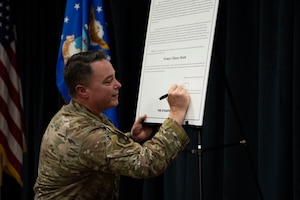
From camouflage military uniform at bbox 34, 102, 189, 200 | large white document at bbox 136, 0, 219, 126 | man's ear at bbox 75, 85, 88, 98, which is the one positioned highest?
large white document at bbox 136, 0, 219, 126

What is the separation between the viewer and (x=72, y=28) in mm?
3217

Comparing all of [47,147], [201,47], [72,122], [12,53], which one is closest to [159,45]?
[201,47]

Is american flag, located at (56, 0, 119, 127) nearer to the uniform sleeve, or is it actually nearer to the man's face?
the man's face

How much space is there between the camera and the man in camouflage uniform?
1.72 m

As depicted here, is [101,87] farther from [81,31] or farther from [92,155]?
[81,31]

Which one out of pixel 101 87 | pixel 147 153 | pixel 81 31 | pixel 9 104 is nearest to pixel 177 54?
pixel 101 87

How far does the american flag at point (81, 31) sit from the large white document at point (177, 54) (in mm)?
1149

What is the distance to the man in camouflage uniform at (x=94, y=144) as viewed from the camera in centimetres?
172

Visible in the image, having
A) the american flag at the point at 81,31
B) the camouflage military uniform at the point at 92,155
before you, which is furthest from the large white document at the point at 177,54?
the american flag at the point at 81,31

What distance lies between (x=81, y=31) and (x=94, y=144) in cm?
161

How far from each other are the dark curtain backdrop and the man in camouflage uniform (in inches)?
9.2

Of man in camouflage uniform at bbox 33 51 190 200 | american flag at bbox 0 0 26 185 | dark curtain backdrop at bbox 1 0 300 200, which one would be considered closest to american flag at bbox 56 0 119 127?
dark curtain backdrop at bbox 1 0 300 200

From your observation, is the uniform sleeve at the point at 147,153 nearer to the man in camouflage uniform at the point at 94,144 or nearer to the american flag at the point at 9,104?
the man in camouflage uniform at the point at 94,144

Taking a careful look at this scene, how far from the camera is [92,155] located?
174 cm
